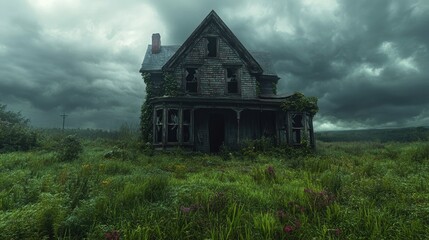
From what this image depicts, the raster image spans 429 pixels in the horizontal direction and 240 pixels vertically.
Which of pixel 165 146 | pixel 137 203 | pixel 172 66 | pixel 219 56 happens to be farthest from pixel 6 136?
pixel 137 203

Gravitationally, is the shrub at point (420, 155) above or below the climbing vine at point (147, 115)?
below

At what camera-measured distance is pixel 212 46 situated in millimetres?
23094

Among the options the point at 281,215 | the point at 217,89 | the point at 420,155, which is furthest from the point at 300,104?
the point at 281,215

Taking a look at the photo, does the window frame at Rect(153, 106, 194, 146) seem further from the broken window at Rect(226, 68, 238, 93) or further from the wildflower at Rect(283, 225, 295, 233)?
the wildflower at Rect(283, 225, 295, 233)

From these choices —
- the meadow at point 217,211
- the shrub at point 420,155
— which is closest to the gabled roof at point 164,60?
the shrub at point 420,155

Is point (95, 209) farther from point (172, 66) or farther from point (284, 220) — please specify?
point (172, 66)

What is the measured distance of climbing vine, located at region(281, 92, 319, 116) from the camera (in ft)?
68.1

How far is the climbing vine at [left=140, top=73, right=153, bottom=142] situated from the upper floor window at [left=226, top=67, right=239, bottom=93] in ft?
17.9

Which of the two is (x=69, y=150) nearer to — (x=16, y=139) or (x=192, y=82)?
(x=16, y=139)

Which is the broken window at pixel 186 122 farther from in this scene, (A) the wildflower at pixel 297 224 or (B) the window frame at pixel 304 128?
(A) the wildflower at pixel 297 224

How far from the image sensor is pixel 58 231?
4.73 m

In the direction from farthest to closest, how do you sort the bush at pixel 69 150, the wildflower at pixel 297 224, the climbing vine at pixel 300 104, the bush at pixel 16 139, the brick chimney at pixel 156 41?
the brick chimney at pixel 156 41 → the climbing vine at pixel 300 104 → the bush at pixel 16 139 → the bush at pixel 69 150 → the wildflower at pixel 297 224

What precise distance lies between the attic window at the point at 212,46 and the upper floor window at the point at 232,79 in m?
1.53

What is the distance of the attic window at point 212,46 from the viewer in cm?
2278
